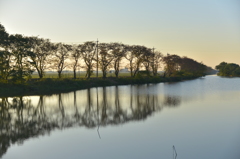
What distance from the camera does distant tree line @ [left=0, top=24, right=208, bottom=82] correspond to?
97.0 ft

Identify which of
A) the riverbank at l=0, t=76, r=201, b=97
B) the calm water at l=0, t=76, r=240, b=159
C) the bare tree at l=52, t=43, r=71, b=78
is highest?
the bare tree at l=52, t=43, r=71, b=78

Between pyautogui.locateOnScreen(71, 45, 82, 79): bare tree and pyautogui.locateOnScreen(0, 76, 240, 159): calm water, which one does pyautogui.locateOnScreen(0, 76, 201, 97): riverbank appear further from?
pyautogui.locateOnScreen(0, 76, 240, 159): calm water

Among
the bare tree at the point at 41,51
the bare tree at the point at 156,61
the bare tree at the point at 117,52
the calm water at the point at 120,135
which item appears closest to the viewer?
the calm water at the point at 120,135

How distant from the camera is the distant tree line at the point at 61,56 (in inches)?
1164

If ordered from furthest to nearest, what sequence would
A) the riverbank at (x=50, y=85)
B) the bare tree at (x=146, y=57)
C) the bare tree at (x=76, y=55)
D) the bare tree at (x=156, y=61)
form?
the bare tree at (x=156, y=61)
the bare tree at (x=146, y=57)
the bare tree at (x=76, y=55)
the riverbank at (x=50, y=85)

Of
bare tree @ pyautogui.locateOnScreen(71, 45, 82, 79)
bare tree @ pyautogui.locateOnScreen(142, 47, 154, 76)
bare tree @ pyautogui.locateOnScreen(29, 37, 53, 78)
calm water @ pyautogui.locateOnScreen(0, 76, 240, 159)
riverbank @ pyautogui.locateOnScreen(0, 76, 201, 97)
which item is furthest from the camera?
bare tree @ pyautogui.locateOnScreen(142, 47, 154, 76)

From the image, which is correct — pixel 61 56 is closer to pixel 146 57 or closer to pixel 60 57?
pixel 60 57

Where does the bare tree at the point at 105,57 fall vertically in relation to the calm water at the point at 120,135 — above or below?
above

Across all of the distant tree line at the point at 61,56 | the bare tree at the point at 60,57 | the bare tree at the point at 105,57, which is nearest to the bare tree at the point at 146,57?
the distant tree line at the point at 61,56

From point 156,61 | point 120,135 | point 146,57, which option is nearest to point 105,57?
point 146,57

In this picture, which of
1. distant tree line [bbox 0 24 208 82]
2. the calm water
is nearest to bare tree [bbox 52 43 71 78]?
distant tree line [bbox 0 24 208 82]

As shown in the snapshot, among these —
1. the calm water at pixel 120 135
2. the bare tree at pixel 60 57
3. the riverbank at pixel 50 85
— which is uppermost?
the bare tree at pixel 60 57

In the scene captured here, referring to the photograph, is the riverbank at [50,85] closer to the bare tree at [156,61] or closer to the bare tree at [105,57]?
the bare tree at [105,57]

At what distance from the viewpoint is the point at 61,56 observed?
42.9m
